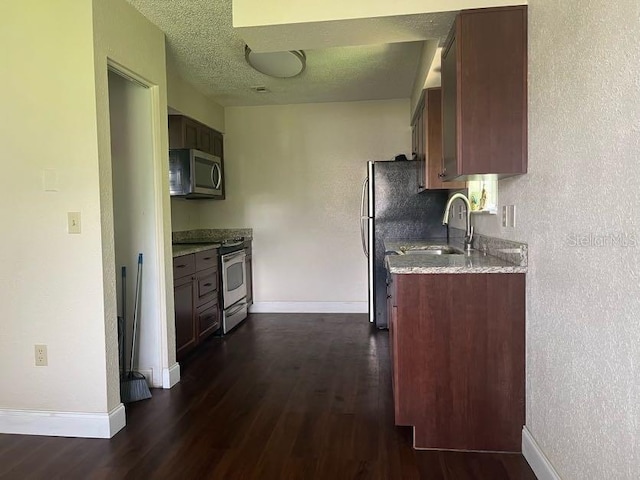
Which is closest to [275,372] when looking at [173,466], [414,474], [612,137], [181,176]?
[173,466]

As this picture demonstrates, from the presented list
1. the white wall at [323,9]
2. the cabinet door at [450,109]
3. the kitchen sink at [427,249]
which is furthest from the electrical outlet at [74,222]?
the kitchen sink at [427,249]

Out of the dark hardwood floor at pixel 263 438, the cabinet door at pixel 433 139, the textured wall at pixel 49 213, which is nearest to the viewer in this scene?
the dark hardwood floor at pixel 263 438

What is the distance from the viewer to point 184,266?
3.53 metres

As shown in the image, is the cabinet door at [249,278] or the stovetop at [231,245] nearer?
the stovetop at [231,245]

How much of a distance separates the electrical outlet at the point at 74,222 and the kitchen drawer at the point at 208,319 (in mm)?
1616

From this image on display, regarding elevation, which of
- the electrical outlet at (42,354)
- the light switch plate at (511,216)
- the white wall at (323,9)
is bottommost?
the electrical outlet at (42,354)

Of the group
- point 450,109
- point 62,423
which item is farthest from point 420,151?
point 62,423

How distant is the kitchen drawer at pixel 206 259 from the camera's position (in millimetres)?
3811

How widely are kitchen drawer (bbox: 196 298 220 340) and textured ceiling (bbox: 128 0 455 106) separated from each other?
210cm

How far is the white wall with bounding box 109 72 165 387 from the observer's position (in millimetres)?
2932

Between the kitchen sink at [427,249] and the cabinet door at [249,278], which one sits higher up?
the kitchen sink at [427,249]

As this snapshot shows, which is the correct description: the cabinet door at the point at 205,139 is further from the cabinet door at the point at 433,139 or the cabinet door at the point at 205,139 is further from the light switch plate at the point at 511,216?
the light switch plate at the point at 511,216

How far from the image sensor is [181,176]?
164 inches

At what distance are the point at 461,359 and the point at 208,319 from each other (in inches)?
101
